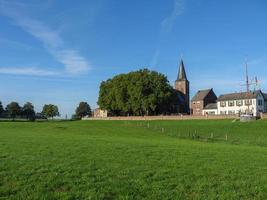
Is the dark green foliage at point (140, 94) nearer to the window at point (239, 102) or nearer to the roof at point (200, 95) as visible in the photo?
the window at point (239, 102)

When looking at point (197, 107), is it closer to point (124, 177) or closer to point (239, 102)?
point (239, 102)

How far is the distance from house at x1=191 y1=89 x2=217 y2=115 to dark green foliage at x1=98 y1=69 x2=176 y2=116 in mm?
39183

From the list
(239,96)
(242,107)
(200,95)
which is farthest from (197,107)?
(242,107)

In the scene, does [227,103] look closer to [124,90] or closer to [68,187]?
[124,90]

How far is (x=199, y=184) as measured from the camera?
1345 cm

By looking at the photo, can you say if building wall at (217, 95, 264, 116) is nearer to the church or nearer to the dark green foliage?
the church

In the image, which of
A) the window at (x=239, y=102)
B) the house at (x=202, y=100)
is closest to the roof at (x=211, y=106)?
the house at (x=202, y=100)

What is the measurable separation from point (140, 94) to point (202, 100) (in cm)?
5821

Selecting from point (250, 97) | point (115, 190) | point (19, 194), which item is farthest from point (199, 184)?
point (250, 97)

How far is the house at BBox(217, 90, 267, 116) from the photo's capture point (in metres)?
155

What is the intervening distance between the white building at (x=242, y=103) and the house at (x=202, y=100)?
8474 mm

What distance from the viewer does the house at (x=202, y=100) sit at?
607 feet

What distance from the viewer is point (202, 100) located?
7279 inches

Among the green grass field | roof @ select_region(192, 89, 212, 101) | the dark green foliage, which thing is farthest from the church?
the green grass field
